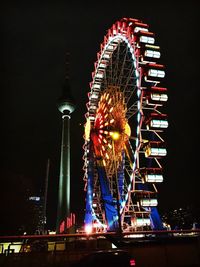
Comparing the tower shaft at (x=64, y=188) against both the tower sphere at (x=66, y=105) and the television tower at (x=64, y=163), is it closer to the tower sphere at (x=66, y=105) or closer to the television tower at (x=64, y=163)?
the television tower at (x=64, y=163)

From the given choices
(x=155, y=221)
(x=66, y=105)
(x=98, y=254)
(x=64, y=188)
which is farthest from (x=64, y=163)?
(x=98, y=254)

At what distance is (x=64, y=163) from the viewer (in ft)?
222

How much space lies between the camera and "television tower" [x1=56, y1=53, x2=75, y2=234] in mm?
64250

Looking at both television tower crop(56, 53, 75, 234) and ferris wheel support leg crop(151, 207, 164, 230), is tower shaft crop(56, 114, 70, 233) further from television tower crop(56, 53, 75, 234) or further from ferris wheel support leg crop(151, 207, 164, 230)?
ferris wheel support leg crop(151, 207, 164, 230)

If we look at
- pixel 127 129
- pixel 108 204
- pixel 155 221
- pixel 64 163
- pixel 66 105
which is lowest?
pixel 155 221

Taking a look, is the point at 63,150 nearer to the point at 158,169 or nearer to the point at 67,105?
the point at 67,105

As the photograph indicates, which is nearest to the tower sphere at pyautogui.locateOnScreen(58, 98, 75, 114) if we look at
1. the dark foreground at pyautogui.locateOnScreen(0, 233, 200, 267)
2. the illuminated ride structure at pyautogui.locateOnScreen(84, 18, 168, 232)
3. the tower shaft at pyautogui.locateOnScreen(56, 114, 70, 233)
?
the tower shaft at pyautogui.locateOnScreen(56, 114, 70, 233)

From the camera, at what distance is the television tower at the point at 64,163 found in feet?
211

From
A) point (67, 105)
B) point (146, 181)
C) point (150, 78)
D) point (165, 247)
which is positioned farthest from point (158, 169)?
point (67, 105)

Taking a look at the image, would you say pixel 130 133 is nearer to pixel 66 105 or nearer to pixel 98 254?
pixel 98 254

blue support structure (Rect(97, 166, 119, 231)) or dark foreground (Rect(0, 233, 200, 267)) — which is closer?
dark foreground (Rect(0, 233, 200, 267))

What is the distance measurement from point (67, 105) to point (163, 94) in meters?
56.6

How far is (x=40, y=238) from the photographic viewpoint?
40.3ft

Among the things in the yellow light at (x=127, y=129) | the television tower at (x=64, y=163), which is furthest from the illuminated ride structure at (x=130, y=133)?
the television tower at (x=64, y=163)
